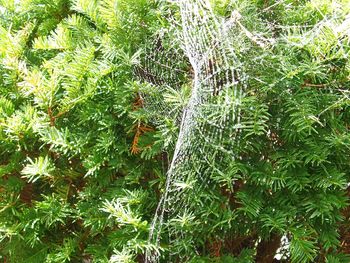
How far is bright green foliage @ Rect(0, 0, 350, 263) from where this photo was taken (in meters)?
1.26

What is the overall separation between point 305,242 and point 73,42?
0.81 m

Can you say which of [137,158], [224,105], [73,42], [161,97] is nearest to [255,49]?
[224,105]

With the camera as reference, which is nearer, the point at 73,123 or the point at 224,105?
the point at 224,105

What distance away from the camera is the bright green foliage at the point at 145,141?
1264mm

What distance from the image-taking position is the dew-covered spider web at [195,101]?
1306 millimetres

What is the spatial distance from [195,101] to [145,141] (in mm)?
176

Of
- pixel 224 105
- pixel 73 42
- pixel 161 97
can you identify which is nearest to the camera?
pixel 224 105

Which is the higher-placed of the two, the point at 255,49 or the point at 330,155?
the point at 255,49

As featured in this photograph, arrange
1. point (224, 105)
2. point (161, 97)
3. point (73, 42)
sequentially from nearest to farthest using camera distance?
1. point (224, 105)
2. point (161, 97)
3. point (73, 42)

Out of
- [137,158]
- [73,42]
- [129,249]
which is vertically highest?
[73,42]

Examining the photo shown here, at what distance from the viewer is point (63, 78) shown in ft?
4.98

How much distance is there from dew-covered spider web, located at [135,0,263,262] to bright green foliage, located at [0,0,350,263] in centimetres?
2

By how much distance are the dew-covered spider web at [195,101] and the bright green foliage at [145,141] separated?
18 millimetres

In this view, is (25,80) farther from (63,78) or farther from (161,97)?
(161,97)
